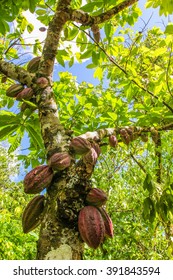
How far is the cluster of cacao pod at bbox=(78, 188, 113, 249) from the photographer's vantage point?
0.90 metres

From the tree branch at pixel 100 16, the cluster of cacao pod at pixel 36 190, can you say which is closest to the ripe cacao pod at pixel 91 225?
the cluster of cacao pod at pixel 36 190

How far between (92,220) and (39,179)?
24 centimetres

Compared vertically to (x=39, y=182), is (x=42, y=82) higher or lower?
higher

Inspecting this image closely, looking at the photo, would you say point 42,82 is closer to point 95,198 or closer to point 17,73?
point 17,73

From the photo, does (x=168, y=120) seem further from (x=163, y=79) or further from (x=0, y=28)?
(x=0, y=28)

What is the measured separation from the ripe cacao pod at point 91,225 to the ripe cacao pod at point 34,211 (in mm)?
197

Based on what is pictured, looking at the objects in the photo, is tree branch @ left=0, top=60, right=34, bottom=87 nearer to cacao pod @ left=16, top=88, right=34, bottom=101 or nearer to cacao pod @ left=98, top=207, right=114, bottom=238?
cacao pod @ left=16, top=88, right=34, bottom=101

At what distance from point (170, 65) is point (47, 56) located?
92 cm

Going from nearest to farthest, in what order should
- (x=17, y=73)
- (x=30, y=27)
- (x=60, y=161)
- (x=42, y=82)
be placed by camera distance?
(x=60, y=161) → (x=42, y=82) → (x=17, y=73) → (x=30, y=27)

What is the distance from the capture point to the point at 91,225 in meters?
0.91

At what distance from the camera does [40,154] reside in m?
2.31

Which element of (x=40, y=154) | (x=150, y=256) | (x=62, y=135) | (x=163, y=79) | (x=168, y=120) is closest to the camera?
(x=62, y=135)

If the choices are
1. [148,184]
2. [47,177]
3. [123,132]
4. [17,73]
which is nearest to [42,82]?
[17,73]

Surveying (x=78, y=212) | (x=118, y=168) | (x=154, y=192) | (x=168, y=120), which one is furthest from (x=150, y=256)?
(x=78, y=212)
